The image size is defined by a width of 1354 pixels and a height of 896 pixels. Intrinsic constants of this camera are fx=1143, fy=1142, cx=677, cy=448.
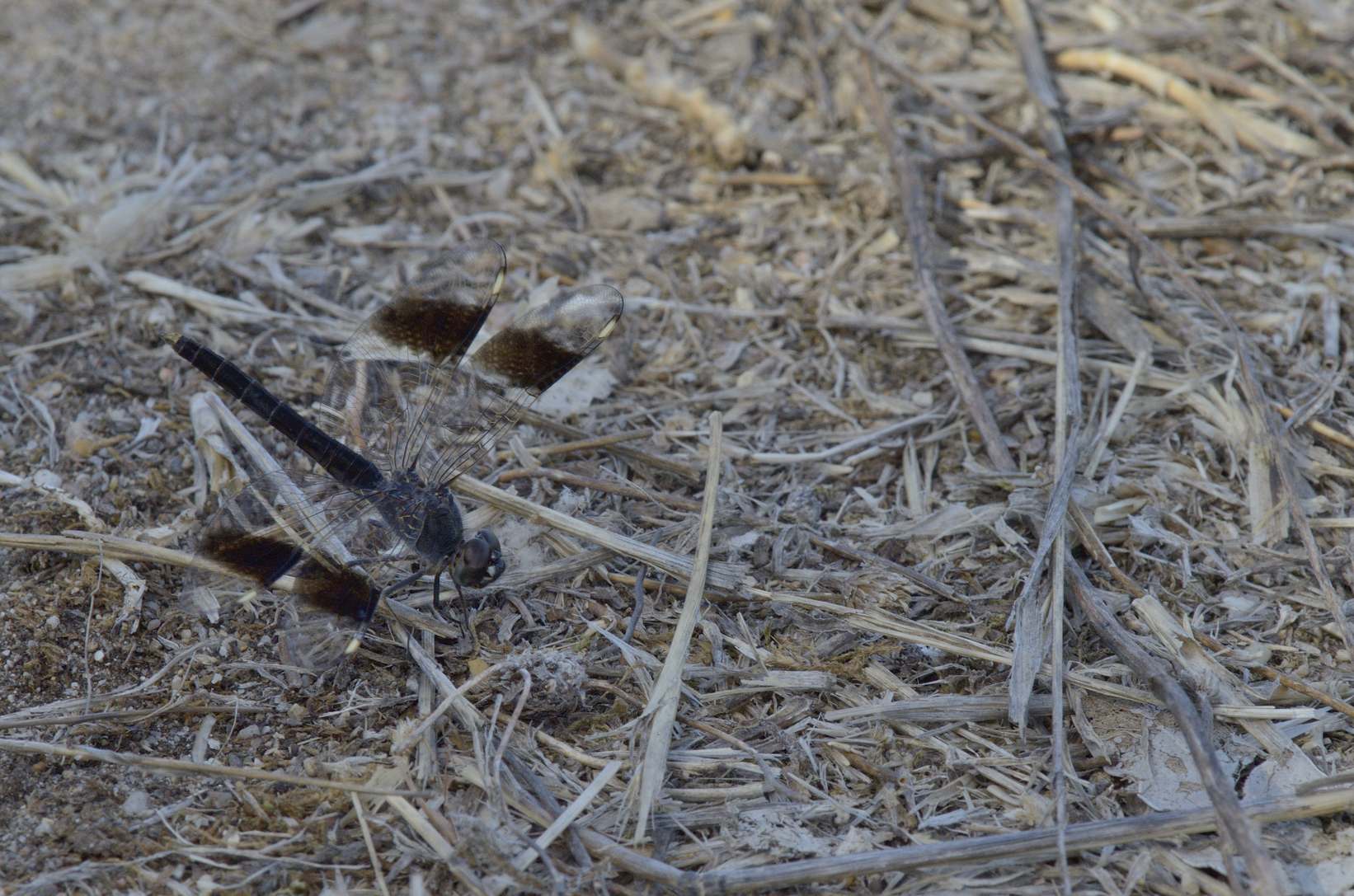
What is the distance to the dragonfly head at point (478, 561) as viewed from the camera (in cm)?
260

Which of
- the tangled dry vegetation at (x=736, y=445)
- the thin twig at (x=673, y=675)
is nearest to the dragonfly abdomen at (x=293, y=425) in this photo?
the tangled dry vegetation at (x=736, y=445)

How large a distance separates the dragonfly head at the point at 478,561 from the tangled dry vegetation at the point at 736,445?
13cm

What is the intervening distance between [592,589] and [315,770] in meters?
0.75

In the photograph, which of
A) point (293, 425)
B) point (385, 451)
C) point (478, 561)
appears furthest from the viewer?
point (385, 451)

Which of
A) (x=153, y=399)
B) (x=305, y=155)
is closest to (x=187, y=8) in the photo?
(x=305, y=155)

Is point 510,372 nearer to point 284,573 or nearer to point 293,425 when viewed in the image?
point 293,425

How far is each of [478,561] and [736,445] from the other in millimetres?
865

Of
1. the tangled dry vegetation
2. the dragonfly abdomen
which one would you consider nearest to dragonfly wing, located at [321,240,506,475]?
the dragonfly abdomen

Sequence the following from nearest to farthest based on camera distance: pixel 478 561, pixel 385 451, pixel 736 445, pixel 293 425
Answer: pixel 478 561 < pixel 293 425 < pixel 385 451 < pixel 736 445

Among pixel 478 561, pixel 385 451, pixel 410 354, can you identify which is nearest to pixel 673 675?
pixel 478 561

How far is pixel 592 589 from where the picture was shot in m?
2.76

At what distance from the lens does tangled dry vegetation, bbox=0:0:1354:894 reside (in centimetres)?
228

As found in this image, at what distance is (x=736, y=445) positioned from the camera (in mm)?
3146

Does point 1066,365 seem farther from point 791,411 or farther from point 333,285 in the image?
point 333,285
